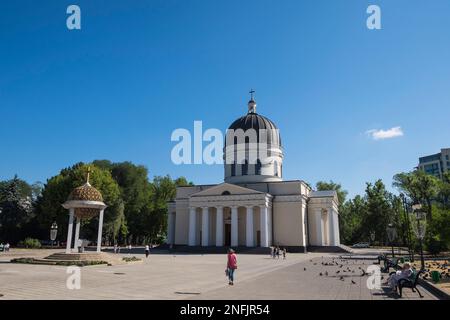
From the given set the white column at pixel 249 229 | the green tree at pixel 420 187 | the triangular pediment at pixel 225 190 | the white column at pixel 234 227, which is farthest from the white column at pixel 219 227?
the green tree at pixel 420 187

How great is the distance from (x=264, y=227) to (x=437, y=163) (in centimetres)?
10301

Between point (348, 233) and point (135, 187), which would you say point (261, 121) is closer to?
point (135, 187)

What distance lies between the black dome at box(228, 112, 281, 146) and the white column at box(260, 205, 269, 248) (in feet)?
43.3

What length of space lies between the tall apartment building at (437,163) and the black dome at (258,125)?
290 feet

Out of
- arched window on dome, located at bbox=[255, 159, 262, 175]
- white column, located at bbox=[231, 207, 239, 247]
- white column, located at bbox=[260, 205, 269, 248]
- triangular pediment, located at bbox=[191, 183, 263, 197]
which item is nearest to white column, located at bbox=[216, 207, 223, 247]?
white column, located at bbox=[231, 207, 239, 247]

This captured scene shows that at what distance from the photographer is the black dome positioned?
186 feet

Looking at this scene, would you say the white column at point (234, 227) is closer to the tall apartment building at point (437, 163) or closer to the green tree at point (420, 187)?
the green tree at point (420, 187)

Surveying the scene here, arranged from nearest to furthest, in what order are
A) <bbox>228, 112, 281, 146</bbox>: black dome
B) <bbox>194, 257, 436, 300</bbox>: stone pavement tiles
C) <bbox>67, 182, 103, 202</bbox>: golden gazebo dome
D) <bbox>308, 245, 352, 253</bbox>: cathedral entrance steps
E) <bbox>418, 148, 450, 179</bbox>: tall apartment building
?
<bbox>194, 257, 436, 300</bbox>: stone pavement tiles, <bbox>67, 182, 103, 202</bbox>: golden gazebo dome, <bbox>308, 245, 352, 253</bbox>: cathedral entrance steps, <bbox>228, 112, 281, 146</bbox>: black dome, <bbox>418, 148, 450, 179</bbox>: tall apartment building

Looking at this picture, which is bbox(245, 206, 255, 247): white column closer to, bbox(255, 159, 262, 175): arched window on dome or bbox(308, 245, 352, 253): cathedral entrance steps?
bbox(255, 159, 262, 175): arched window on dome

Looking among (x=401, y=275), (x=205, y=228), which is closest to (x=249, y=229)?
(x=205, y=228)
